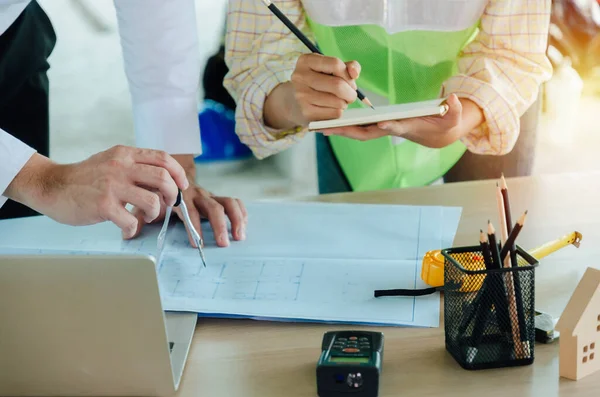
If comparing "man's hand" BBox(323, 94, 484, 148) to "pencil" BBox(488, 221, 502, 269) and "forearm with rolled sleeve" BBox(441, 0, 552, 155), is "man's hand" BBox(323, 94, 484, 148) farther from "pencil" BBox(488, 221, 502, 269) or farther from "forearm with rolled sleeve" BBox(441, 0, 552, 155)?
"pencil" BBox(488, 221, 502, 269)

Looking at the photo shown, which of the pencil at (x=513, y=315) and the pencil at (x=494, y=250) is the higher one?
the pencil at (x=494, y=250)

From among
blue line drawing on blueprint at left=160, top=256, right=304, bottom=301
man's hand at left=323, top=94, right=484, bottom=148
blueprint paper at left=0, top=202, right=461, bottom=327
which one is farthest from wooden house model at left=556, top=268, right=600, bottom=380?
man's hand at left=323, top=94, right=484, bottom=148

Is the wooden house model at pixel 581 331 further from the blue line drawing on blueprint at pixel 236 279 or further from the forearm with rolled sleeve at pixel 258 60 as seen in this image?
the forearm with rolled sleeve at pixel 258 60

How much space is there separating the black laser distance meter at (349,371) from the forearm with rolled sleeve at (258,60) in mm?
728

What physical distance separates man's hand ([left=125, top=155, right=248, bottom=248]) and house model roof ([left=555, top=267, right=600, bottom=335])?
0.50 metres

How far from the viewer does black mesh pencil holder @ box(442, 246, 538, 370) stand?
79 centimetres

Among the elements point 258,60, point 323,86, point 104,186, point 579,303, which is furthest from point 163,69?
point 579,303

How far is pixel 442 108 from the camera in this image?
1070mm

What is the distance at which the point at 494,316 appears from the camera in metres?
0.80

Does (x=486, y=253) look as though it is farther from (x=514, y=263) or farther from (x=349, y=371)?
(x=349, y=371)

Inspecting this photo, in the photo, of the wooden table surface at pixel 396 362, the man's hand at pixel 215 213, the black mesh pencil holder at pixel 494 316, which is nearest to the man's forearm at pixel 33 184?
the man's hand at pixel 215 213

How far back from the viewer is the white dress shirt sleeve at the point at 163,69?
1347 millimetres

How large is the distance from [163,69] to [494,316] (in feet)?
2.62

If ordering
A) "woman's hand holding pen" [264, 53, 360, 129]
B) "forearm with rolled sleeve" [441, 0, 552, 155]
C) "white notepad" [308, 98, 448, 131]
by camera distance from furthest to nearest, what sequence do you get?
1. "forearm with rolled sleeve" [441, 0, 552, 155]
2. "woman's hand holding pen" [264, 53, 360, 129]
3. "white notepad" [308, 98, 448, 131]
